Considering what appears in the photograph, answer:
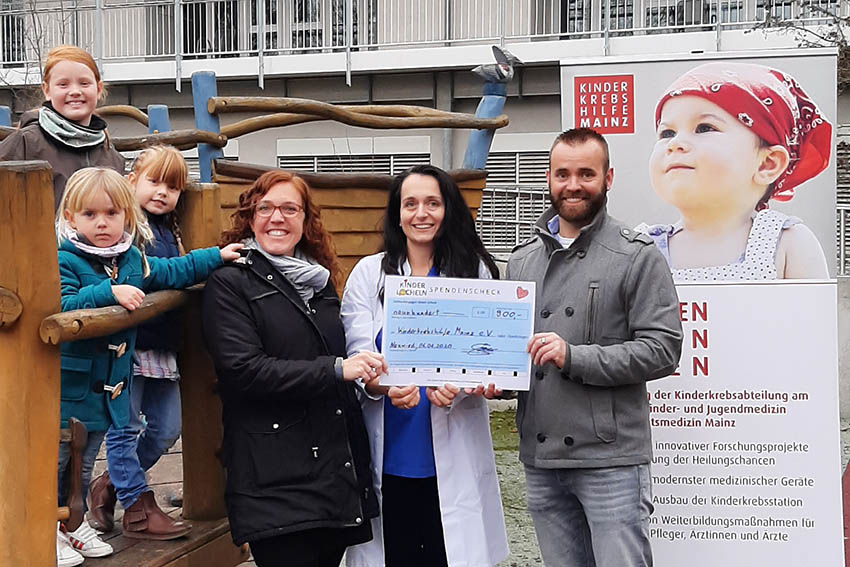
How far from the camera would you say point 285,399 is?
3.05 meters

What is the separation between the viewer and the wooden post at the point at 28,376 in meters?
2.63

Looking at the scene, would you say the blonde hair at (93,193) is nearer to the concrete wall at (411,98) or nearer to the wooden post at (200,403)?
the wooden post at (200,403)

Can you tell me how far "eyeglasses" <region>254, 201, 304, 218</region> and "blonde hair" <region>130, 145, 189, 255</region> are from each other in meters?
0.63

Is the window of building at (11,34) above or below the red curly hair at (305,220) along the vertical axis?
above

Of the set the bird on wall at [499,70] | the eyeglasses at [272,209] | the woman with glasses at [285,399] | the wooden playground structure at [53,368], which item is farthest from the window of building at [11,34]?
the woman with glasses at [285,399]

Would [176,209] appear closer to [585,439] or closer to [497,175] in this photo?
[585,439]

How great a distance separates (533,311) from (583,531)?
0.79m

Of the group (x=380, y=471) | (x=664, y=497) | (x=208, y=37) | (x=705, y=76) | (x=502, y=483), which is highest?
(x=208, y=37)

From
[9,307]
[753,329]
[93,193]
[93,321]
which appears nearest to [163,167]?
[93,193]

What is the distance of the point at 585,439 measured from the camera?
10.3ft

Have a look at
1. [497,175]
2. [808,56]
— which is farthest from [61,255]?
[497,175]

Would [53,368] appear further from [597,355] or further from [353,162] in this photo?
[353,162]

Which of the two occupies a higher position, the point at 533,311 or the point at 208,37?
the point at 208,37

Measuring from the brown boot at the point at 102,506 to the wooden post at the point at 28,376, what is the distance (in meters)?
0.94
